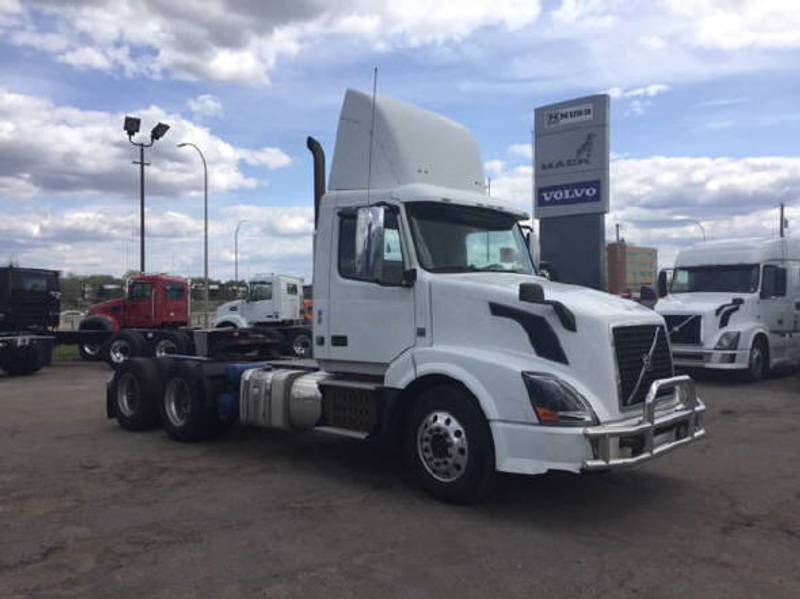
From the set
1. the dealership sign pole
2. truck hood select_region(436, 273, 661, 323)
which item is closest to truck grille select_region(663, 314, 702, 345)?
the dealership sign pole

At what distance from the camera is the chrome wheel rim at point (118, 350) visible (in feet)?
61.9

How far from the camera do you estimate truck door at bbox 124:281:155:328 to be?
22734 millimetres

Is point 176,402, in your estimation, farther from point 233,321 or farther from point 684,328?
point 233,321

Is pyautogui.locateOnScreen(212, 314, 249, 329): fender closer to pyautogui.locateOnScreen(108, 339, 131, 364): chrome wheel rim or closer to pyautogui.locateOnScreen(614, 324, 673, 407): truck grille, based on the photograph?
pyautogui.locateOnScreen(108, 339, 131, 364): chrome wheel rim

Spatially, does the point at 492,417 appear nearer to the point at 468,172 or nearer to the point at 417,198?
the point at 417,198

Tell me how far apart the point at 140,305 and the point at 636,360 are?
63.4ft

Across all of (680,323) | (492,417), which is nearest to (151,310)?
(680,323)

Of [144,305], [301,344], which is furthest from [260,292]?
[301,344]

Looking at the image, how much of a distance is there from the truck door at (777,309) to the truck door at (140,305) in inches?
657

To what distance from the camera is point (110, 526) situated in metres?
5.82

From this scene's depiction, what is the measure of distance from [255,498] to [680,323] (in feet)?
38.5

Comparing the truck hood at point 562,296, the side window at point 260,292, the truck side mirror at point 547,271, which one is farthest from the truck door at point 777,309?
the side window at point 260,292

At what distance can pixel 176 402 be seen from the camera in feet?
30.8

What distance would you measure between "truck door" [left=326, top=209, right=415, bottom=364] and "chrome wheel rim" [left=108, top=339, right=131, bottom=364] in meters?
12.9
